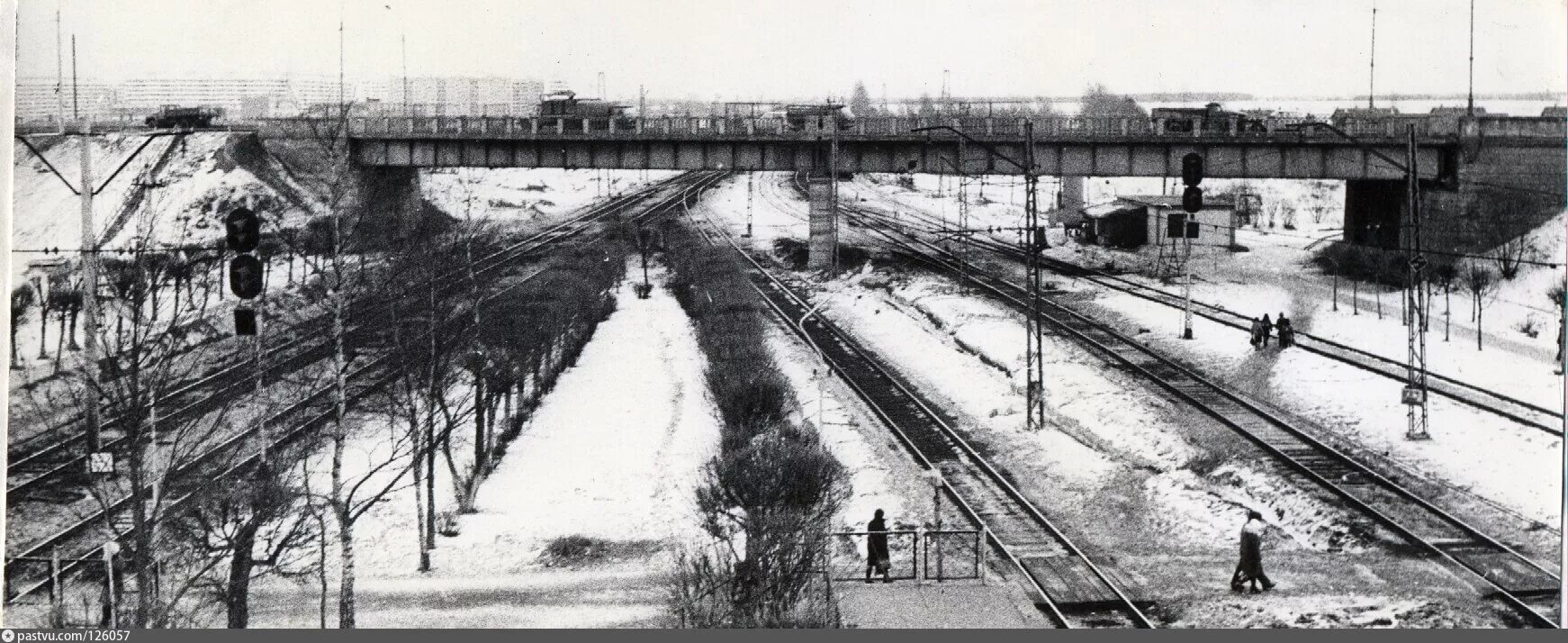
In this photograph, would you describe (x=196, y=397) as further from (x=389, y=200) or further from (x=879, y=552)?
(x=389, y=200)

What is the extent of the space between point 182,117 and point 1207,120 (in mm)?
31851

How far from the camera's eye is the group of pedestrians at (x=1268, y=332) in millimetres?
29656

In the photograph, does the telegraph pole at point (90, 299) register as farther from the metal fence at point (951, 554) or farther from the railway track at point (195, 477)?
the metal fence at point (951, 554)

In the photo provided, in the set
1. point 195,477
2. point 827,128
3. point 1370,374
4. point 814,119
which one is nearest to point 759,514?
point 195,477

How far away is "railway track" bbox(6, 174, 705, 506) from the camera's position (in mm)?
20703

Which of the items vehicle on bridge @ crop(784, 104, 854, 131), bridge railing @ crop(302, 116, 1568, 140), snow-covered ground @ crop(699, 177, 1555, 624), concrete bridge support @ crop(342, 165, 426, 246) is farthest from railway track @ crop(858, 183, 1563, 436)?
concrete bridge support @ crop(342, 165, 426, 246)

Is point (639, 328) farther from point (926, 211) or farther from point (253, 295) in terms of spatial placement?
point (926, 211)

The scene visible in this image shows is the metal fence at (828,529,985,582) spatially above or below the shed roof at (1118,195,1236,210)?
below

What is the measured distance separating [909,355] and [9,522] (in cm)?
1711

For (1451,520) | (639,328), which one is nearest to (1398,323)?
(1451,520)

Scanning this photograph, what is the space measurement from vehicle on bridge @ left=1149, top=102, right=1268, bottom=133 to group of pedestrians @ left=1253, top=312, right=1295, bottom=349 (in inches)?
545

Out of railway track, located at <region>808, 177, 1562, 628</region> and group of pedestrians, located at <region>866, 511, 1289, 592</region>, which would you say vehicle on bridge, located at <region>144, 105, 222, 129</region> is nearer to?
railway track, located at <region>808, 177, 1562, 628</region>

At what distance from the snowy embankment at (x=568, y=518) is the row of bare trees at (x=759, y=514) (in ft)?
2.36

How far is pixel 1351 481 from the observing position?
2123cm
